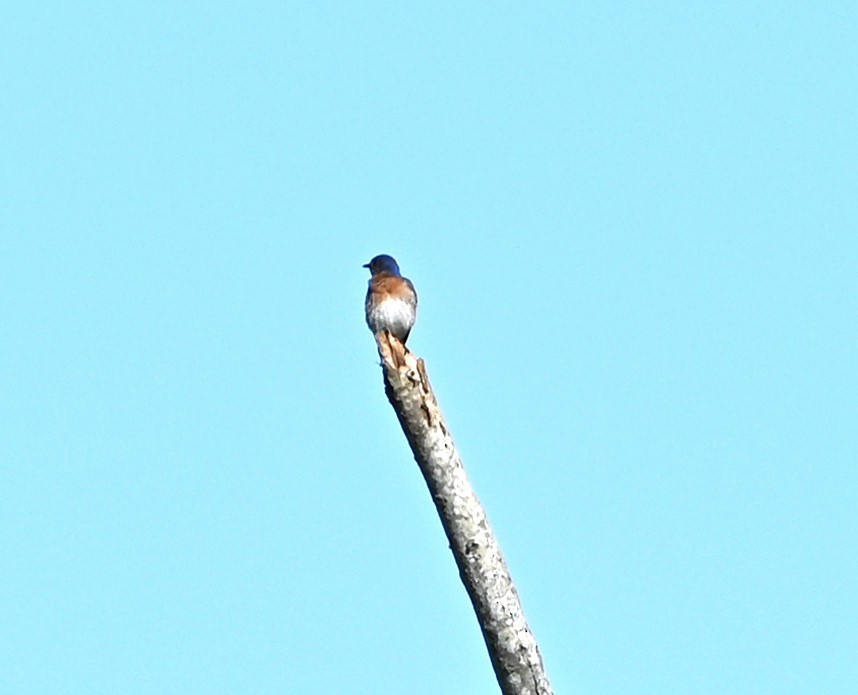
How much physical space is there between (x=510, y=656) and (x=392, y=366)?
1904 mm

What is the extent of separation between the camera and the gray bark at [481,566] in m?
6.70

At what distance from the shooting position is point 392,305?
46.4ft

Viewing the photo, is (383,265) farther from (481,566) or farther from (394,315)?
(481,566)

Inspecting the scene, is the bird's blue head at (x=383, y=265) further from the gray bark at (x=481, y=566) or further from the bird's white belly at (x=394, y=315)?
the gray bark at (x=481, y=566)

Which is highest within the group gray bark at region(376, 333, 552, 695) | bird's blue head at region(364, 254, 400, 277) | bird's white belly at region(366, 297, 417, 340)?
bird's blue head at region(364, 254, 400, 277)

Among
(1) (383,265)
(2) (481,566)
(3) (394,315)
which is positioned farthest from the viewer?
(1) (383,265)

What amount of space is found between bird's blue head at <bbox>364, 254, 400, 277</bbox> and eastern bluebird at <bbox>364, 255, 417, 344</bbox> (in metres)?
0.31

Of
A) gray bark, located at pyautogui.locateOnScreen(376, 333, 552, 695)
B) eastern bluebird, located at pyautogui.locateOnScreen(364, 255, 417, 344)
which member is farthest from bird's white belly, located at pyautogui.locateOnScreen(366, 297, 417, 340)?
gray bark, located at pyautogui.locateOnScreen(376, 333, 552, 695)

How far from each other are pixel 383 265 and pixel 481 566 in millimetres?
8456

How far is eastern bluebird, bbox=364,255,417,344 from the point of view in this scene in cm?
1410

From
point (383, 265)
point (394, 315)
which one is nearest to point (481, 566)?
point (394, 315)

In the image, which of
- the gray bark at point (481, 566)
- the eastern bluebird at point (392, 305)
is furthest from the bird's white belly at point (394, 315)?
the gray bark at point (481, 566)

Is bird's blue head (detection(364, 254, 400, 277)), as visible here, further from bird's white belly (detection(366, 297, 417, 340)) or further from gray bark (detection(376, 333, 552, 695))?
gray bark (detection(376, 333, 552, 695))

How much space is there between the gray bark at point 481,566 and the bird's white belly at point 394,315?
22.5ft
